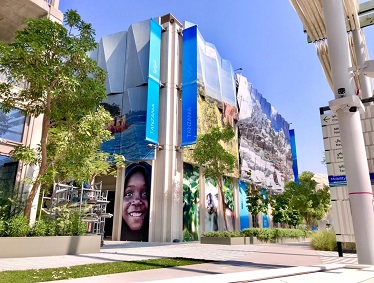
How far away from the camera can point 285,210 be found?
3145 centimetres

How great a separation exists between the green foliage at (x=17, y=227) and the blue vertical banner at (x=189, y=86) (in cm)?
1543

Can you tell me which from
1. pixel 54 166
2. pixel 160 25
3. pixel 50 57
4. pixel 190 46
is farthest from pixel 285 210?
pixel 50 57

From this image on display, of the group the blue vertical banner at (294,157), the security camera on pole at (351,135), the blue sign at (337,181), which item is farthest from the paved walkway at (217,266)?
the blue vertical banner at (294,157)

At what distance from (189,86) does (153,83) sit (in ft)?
10.3

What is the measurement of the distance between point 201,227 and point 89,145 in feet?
56.9

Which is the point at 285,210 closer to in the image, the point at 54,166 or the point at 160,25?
the point at 160,25

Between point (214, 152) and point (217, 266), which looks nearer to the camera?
point (217, 266)

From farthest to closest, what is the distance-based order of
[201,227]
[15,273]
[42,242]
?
[201,227]
[42,242]
[15,273]

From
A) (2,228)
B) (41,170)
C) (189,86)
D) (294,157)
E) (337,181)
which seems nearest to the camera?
(2,228)

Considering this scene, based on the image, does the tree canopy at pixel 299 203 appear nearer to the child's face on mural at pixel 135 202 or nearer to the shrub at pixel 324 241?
the child's face on mural at pixel 135 202

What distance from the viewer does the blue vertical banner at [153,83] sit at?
23.1m

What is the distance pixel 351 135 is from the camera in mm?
6953

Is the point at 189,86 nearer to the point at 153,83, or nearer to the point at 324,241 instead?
the point at 153,83

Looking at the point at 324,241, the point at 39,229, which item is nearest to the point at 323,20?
the point at 324,241
